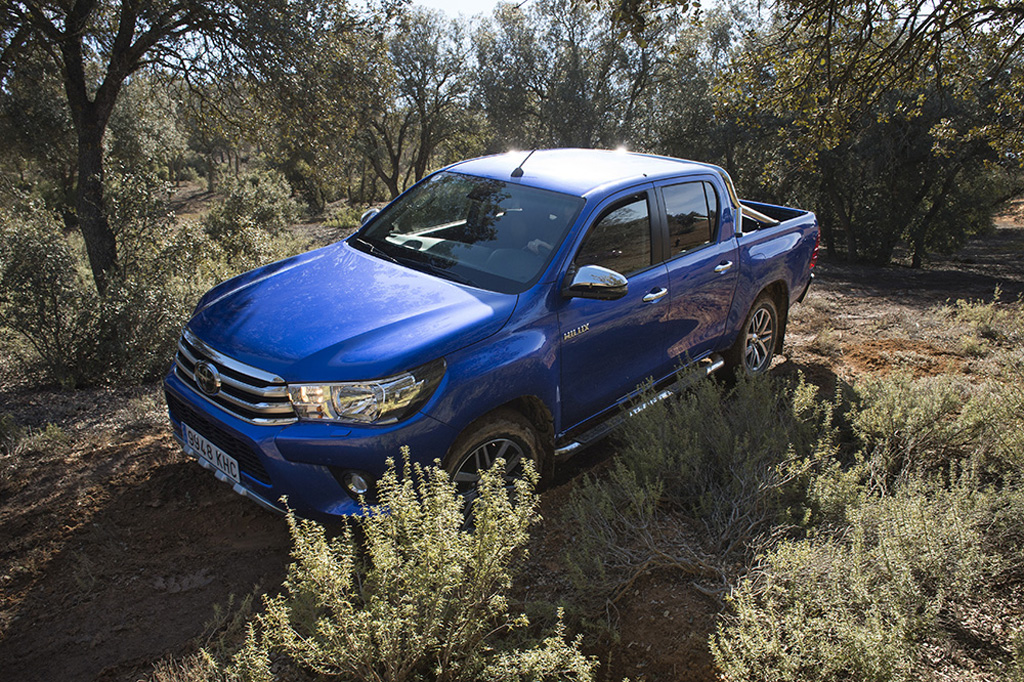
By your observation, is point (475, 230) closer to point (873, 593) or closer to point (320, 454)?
point (320, 454)

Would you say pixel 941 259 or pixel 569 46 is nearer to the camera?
pixel 941 259

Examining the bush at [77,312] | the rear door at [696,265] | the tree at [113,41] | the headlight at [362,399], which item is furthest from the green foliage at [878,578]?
the tree at [113,41]

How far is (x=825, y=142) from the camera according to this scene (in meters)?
7.77

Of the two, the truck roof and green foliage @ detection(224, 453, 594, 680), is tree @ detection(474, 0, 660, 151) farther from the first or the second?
green foliage @ detection(224, 453, 594, 680)

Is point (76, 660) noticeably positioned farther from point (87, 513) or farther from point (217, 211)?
point (217, 211)

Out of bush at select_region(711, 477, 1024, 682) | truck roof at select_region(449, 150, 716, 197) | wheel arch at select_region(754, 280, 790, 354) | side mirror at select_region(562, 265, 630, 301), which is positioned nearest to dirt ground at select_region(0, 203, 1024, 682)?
bush at select_region(711, 477, 1024, 682)

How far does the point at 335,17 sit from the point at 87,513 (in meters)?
6.52

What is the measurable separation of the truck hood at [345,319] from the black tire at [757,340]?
2.65 m

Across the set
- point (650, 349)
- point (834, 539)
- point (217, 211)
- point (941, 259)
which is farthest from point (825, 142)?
point (217, 211)

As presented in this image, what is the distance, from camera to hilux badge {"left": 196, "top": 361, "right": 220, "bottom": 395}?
3299 mm

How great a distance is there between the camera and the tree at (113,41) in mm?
7074

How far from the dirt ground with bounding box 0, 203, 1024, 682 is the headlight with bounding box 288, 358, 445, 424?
88 cm

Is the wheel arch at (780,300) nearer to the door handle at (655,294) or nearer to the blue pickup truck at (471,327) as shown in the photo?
the blue pickup truck at (471,327)

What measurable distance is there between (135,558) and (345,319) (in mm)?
1698
